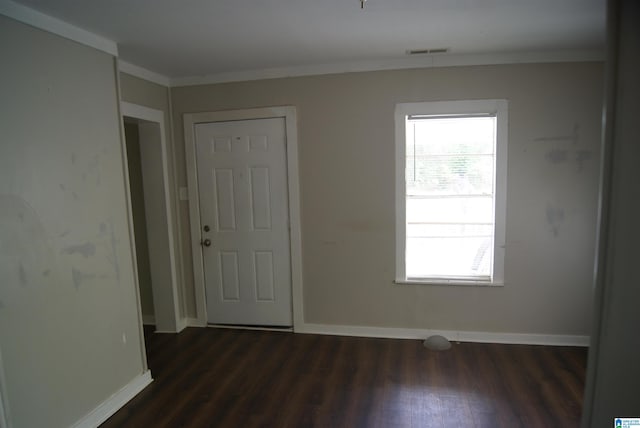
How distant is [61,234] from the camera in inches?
79.0

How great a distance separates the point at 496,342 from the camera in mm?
3072

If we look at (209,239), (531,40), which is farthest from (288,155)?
(531,40)

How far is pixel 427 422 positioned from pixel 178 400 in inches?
65.1

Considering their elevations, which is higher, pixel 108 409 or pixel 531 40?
pixel 531 40

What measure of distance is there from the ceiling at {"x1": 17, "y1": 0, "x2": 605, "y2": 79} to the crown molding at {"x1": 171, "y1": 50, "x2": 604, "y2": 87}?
37 mm

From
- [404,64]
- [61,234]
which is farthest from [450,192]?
[61,234]

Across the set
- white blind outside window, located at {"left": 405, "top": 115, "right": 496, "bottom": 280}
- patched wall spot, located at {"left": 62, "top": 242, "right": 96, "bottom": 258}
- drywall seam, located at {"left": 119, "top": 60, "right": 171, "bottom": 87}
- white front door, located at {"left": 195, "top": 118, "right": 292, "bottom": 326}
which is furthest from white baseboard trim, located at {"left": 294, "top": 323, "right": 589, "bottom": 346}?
drywall seam, located at {"left": 119, "top": 60, "right": 171, "bottom": 87}

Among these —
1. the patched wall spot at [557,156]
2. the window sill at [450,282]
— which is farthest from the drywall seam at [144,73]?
the patched wall spot at [557,156]

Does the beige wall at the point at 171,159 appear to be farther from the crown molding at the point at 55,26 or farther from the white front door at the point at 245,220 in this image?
the crown molding at the point at 55,26

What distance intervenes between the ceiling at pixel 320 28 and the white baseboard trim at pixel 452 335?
2.39 m

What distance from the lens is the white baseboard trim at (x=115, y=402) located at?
2.14 meters

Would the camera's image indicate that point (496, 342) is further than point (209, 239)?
No

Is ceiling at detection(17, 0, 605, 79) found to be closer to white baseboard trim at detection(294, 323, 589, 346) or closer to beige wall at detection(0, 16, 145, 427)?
beige wall at detection(0, 16, 145, 427)

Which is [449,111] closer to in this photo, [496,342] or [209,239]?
[496,342]
